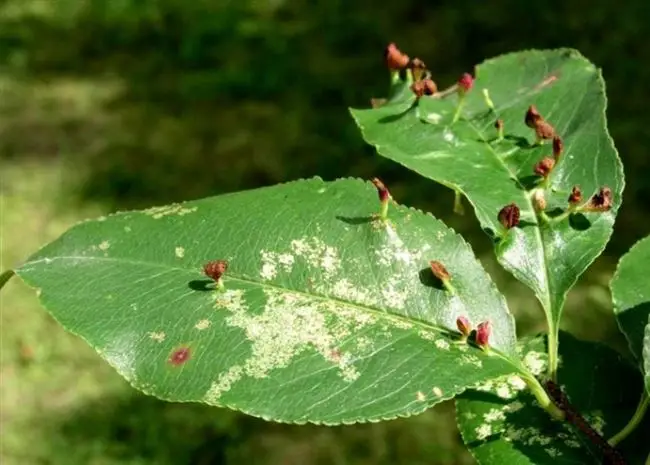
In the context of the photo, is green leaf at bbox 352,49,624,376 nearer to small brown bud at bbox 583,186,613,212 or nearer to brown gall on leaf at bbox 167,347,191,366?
small brown bud at bbox 583,186,613,212

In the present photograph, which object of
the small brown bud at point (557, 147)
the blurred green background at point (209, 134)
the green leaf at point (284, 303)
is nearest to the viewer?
the green leaf at point (284, 303)

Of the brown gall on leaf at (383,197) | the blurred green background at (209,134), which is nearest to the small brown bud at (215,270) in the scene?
the brown gall on leaf at (383,197)

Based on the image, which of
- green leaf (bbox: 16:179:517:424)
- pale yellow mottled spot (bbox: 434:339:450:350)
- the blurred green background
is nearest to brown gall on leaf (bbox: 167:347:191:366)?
green leaf (bbox: 16:179:517:424)

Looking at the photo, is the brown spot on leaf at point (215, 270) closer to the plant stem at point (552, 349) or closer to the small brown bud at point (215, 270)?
the small brown bud at point (215, 270)

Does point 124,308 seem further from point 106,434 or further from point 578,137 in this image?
point 106,434

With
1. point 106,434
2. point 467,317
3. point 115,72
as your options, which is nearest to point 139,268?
point 467,317

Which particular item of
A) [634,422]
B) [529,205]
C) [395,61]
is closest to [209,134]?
[395,61]
